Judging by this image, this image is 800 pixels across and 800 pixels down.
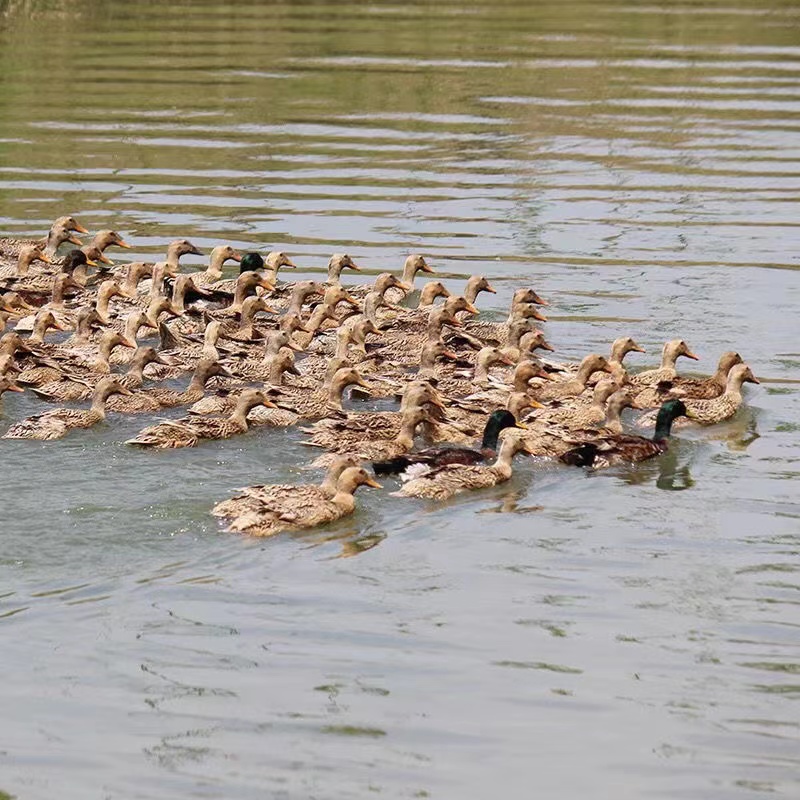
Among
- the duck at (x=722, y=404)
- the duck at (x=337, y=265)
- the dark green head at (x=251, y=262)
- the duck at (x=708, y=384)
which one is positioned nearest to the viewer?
the duck at (x=722, y=404)

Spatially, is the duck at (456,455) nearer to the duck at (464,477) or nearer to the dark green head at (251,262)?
the duck at (464,477)

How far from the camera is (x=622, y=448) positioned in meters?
13.5

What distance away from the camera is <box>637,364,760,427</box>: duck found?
48.1ft

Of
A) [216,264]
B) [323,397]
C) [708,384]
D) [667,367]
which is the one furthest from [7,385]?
[708,384]

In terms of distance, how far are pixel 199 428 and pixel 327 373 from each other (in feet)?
5.16

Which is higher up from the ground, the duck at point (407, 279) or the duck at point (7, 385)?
the duck at point (407, 279)

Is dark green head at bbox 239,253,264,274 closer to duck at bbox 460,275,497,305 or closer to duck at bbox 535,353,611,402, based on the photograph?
duck at bbox 460,275,497,305

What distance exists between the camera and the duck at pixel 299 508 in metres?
11.6

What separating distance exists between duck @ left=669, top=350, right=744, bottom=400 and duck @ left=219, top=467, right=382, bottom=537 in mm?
3495

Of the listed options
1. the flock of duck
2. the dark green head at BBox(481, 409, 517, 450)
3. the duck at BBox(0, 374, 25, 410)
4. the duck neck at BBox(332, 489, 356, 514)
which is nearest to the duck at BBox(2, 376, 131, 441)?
the flock of duck

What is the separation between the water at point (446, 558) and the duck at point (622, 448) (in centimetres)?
19

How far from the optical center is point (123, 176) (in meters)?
23.8

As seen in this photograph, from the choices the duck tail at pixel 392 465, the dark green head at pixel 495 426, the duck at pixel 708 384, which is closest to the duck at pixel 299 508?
the duck tail at pixel 392 465

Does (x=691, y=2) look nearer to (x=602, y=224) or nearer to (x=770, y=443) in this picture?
Result: (x=602, y=224)
